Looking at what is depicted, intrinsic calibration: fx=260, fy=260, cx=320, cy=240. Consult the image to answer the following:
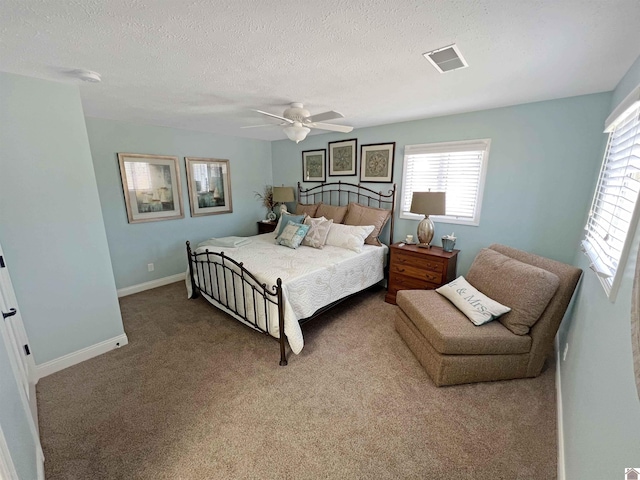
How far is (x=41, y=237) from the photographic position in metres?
2.03

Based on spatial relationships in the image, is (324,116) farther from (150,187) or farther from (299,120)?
(150,187)

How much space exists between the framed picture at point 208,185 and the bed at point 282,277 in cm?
113

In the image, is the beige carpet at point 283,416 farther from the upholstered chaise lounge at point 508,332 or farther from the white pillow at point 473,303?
the white pillow at point 473,303

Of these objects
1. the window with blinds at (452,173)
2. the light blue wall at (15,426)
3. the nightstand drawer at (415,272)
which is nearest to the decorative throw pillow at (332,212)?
the window with blinds at (452,173)

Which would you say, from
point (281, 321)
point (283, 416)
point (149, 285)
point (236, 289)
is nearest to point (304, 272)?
point (281, 321)

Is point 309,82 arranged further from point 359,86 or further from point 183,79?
point 183,79

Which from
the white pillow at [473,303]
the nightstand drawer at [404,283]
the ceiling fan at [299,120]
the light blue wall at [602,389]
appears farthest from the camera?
the nightstand drawer at [404,283]

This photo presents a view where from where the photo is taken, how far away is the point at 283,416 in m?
1.78

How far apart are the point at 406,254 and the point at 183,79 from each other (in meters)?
2.77

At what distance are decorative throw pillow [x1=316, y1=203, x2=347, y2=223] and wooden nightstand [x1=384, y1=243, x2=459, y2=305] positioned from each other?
100 centimetres

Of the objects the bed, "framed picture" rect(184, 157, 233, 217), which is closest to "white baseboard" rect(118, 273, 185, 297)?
the bed

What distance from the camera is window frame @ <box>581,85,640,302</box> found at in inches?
45.0

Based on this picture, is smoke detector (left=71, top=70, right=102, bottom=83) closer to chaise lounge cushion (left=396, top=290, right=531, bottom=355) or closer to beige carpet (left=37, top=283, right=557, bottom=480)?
beige carpet (left=37, top=283, right=557, bottom=480)

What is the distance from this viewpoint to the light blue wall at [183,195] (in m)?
3.32
